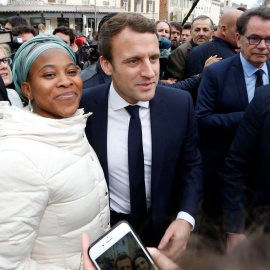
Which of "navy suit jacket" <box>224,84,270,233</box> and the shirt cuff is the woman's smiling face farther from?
"navy suit jacket" <box>224,84,270,233</box>

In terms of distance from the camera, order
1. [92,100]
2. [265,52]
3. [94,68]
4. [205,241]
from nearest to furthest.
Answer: [205,241] < [92,100] < [265,52] < [94,68]

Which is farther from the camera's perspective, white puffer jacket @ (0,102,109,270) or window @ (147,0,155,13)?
window @ (147,0,155,13)

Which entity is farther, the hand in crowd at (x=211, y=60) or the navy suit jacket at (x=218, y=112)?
the hand in crowd at (x=211, y=60)

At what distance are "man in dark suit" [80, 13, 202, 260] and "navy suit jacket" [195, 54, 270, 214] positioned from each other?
689 millimetres

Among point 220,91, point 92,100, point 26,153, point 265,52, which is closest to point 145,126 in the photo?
point 92,100

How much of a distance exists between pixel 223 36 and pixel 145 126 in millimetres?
2370

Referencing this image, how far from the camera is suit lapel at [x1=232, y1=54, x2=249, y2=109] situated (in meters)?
2.49

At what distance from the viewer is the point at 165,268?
874 millimetres

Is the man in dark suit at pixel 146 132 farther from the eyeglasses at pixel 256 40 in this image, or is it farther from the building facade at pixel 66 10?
the building facade at pixel 66 10

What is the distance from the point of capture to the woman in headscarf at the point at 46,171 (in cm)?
111

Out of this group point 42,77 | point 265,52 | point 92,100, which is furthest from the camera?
point 265,52

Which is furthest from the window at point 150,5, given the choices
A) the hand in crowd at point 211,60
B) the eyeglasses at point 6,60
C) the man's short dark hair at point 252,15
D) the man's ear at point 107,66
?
the man's ear at point 107,66

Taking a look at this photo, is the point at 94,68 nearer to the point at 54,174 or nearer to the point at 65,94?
the point at 65,94

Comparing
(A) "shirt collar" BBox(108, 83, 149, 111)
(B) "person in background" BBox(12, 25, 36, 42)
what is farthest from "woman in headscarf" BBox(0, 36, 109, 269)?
(B) "person in background" BBox(12, 25, 36, 42)
